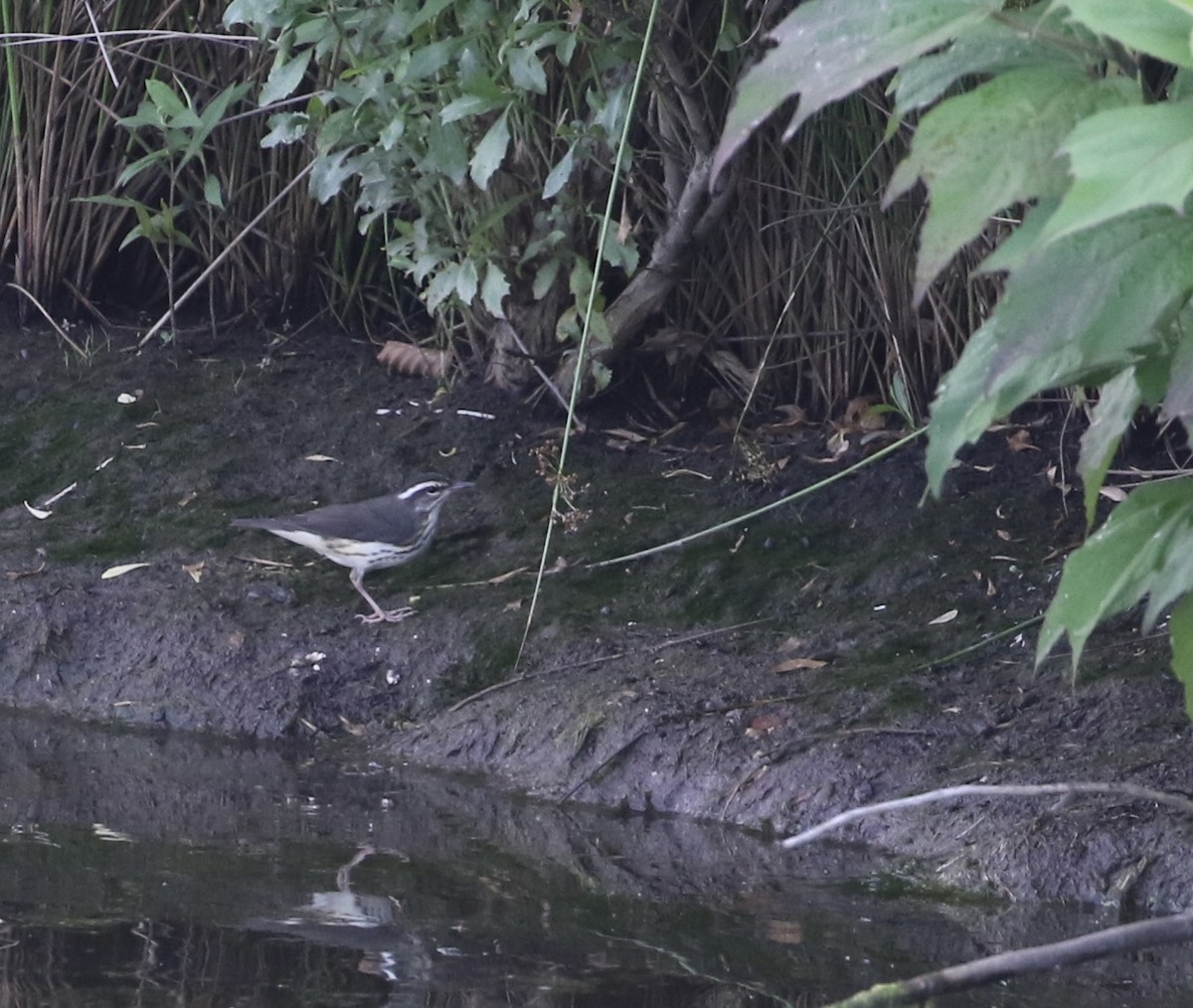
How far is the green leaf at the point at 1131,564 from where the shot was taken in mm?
1849

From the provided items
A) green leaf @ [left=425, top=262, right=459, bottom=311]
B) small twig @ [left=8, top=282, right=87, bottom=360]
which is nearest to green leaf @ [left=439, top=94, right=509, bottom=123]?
green leaf @ [left=425, top=262, right=459, bottom=311]

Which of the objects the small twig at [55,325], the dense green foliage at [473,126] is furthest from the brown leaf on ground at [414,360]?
the small twig at [55,325]

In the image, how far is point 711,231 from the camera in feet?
21.1

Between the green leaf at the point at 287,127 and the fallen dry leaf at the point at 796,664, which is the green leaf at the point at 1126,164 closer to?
the fallen dry leaf at the point at 796,664

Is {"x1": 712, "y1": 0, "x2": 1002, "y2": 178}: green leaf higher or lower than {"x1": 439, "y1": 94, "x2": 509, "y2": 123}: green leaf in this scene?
higher

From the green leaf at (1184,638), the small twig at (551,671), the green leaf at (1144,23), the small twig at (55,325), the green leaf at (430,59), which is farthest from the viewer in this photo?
the small twig at (55,325)

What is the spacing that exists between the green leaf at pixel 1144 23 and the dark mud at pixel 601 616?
2731mm

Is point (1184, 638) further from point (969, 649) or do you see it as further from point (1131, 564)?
point (969, 649)

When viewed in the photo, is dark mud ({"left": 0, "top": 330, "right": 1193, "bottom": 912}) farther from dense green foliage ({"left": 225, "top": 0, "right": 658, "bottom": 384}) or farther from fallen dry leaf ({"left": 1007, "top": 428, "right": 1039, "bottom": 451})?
dense green foliage ({"left": 225, "top": 0, "right": 658, "bottom": 384})

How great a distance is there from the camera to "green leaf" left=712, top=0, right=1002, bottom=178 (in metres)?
1.62

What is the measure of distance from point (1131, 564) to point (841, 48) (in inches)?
25.6

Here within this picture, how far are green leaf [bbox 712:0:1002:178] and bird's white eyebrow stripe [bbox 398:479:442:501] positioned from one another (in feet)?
14.2

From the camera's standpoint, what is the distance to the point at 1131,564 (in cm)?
188

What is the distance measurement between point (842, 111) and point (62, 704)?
3501mm
